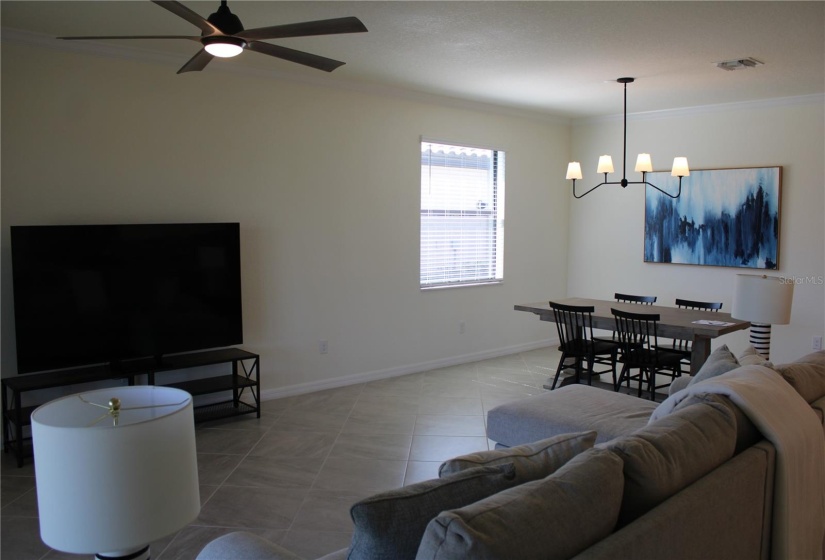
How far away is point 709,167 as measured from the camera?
266 inches

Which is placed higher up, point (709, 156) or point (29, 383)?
point (709, 156)

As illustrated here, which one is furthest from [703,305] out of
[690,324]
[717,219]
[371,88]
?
[371,88]

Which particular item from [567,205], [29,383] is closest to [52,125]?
[29,383]

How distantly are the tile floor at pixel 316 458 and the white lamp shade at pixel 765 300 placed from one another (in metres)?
2.03

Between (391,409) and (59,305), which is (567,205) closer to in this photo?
(391,409)

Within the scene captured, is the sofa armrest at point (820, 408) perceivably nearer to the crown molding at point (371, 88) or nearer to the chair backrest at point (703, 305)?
the chair backrest at point (703, 305)

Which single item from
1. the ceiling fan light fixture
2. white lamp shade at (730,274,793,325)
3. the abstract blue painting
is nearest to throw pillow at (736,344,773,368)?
white lamp shade at (730,274,793,325)

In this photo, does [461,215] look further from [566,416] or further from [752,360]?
[752,360]

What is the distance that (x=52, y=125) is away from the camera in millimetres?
4352

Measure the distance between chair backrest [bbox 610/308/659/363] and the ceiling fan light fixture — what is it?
3.60 m

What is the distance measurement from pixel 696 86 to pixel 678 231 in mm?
1776

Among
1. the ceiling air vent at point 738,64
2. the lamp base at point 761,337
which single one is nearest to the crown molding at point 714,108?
the ceiling air vent at point 738,64

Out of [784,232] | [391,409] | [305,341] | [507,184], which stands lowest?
[391,409]

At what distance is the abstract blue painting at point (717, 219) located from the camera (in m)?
6.37
